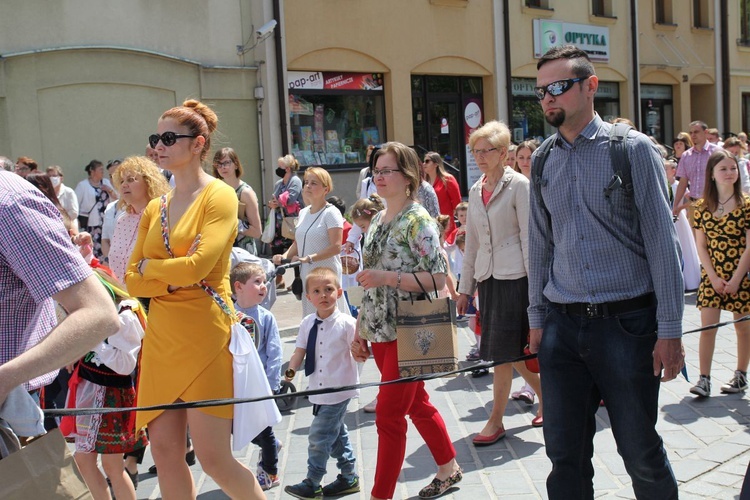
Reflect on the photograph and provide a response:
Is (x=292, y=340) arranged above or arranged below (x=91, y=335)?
below

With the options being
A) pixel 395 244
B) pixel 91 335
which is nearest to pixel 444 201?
pixel 395 244

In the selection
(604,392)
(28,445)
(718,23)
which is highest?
(718,23)

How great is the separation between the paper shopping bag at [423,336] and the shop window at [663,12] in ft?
84.6

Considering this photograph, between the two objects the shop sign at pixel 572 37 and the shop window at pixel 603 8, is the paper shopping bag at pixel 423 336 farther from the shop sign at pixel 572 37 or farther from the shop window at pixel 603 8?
the shop window at pixel 603 8

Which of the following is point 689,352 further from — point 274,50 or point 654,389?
point 274,50

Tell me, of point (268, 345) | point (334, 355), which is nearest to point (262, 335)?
point (268, 345)

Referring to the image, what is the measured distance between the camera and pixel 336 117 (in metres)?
→ 18.8

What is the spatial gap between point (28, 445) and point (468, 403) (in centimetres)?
488

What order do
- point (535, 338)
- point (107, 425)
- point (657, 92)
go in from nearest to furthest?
point (535, 338) < point (107, 425) < point (657, 92)

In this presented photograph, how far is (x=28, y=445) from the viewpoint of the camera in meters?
2.20

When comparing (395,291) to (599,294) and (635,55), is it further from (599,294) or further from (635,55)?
(635,55)

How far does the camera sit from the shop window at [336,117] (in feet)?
59.4

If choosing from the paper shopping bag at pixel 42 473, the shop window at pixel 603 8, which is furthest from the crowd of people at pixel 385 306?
the shop window at pixel 603 8

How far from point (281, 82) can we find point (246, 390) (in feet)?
45.8
